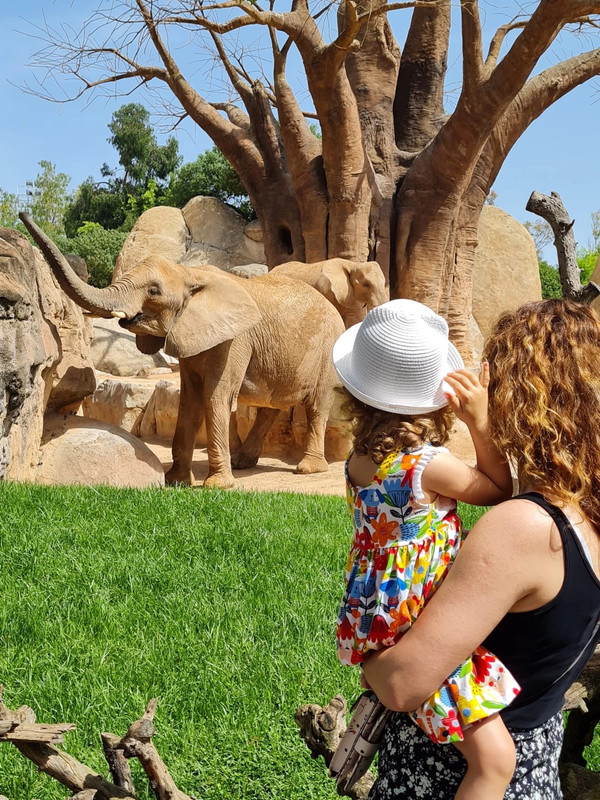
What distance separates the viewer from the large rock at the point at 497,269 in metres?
19.7

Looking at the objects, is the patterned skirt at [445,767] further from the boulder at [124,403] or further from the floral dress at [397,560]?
the boulder at [124,403]

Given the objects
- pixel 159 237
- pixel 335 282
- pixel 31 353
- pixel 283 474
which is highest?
pixel 159 237

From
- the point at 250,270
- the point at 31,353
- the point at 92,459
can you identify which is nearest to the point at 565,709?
the point at 31,353

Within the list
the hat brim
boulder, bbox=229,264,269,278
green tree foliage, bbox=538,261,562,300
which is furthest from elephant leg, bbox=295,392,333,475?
green tree foliage, bbox=538,261,562,300

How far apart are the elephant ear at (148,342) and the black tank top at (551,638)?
23.0 ft

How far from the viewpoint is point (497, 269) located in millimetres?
19672

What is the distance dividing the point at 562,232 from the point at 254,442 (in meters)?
5.27

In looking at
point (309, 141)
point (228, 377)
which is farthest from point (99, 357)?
point (228, 377)

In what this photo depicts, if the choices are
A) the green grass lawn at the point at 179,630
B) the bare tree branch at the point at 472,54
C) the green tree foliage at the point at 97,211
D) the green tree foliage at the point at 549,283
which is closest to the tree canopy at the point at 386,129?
the bare tree branch at the point at 472,54

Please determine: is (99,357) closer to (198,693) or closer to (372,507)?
(198,693)

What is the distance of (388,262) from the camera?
500 inches

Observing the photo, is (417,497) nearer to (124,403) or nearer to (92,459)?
(92,459)

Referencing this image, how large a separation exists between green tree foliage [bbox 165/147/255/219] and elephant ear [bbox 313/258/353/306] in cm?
1784

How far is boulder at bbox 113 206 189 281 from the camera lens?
79.1 feet
